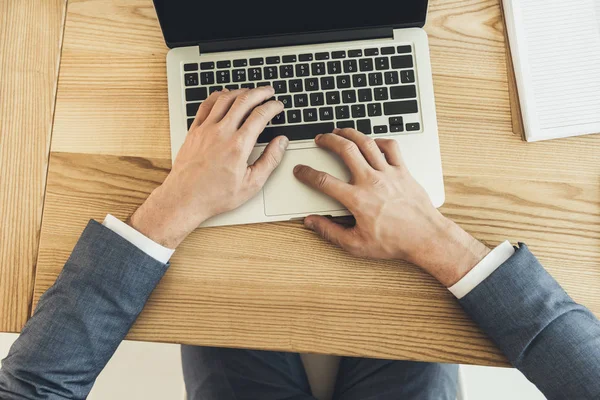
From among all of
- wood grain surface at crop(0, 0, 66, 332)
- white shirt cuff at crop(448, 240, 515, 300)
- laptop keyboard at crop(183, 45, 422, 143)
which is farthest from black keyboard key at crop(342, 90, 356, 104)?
wood grain surface at crop(0, 0, 66, 332)

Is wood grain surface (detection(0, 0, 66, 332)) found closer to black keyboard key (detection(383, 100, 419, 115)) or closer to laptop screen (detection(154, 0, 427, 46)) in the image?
laptop screen (detection(154, 0, 427, 46))

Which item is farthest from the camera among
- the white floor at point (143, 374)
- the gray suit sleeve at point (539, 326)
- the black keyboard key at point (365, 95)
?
the white floor at point (143, 374)

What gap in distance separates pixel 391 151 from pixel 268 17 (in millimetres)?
283

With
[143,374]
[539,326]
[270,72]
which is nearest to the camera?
[539,326]

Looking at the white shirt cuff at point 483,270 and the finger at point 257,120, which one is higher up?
the finger at point 257,120

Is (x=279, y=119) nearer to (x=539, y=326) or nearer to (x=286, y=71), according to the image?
(x=286, y=71)

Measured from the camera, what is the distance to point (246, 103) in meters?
Answer: 0.76

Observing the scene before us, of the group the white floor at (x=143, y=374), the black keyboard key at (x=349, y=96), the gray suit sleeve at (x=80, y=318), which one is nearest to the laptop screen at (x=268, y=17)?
the black keyboard key at (x=349, y=96)

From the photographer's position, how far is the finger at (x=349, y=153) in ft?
2.41

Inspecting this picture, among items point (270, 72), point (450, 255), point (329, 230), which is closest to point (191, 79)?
point (270, 72)

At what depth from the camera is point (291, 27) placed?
0.77 m

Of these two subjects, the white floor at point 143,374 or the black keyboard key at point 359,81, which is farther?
the white floor at point 143,374

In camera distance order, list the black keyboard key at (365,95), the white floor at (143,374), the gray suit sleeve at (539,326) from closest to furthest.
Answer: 1. the gray suit sleeve at (539,326)
2. the black keyboard key at (365,95)
3. the white floor at (143,374)

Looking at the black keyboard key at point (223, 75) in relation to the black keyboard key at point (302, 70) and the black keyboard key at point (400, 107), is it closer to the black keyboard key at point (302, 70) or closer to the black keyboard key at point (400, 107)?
the black keyboard key at point (302, 70)
